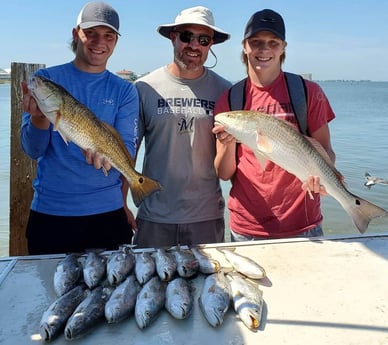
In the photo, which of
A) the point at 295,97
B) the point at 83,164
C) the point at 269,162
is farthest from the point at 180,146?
the point at 295,97

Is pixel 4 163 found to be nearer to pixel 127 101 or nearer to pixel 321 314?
pixel 127 101

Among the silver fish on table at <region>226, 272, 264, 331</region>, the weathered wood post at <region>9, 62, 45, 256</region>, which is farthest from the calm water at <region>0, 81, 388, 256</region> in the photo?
the silver fish on table at <region>226, 272, 264, 331</region>

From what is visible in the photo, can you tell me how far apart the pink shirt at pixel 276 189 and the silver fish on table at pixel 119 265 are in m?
1.34

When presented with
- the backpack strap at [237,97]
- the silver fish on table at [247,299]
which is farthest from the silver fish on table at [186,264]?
the backpack strap at [237,97]

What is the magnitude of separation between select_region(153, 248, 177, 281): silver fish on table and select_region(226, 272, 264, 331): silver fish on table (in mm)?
381

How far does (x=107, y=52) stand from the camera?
12.9 feet

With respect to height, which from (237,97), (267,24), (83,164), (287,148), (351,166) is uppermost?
(267,24)

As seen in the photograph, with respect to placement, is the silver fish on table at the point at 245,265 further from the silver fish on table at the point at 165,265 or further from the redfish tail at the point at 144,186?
the redfish tail at the point at 144,186

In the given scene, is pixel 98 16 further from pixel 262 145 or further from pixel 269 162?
pixel 269 162

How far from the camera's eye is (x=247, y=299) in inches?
102

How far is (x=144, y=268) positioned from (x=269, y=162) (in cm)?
162

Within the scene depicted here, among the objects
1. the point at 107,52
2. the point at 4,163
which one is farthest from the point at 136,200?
the point at 4,163

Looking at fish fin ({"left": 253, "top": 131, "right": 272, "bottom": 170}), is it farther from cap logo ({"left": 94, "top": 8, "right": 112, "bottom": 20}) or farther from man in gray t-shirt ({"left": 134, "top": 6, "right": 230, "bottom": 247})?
cap logo ({"left": 94, "top": 8, "right": 112, "bottom": 20})

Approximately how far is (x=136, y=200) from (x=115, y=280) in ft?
3.26
